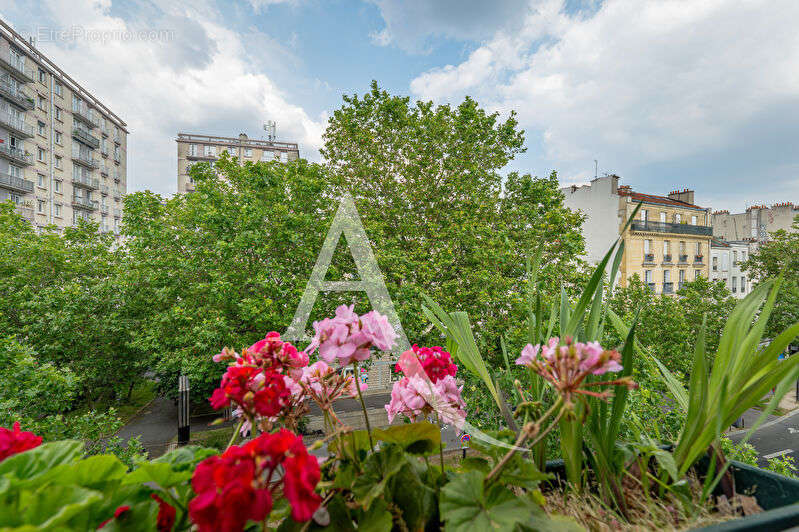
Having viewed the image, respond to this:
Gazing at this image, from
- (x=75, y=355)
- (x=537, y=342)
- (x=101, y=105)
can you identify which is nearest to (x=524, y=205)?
(x=537, y=342)

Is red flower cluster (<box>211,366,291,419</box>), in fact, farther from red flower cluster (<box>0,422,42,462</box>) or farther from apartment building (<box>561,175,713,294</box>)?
apartment building (<box>561,175,713,294</box>)

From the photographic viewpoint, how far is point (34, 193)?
830 inches

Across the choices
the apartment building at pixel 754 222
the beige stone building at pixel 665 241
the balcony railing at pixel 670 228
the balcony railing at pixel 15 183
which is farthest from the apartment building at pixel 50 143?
the apartment building at pixel 754 222

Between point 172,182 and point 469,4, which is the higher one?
point 172,182

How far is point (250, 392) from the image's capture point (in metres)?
0.62

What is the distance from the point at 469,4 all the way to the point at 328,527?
4.01 meters

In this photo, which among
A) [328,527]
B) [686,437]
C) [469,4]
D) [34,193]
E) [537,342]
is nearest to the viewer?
[328,527]

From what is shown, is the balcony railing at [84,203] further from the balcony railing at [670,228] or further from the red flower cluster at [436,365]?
the balcony railing at [670,228]

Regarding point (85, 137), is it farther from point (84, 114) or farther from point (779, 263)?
point (779, 263)

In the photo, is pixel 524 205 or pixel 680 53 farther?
pixel 524 205

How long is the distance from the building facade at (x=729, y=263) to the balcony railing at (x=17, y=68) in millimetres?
41291

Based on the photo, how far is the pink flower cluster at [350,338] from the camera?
0.75 metres

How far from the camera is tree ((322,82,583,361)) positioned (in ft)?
21.2

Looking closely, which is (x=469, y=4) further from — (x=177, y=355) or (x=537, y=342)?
(x=177, y=355)
